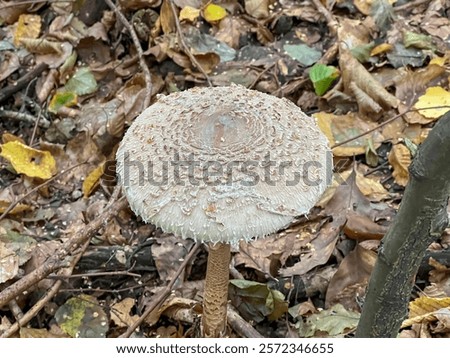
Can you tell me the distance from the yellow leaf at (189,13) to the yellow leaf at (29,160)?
1236 mm

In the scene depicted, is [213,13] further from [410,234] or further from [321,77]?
[410,234]

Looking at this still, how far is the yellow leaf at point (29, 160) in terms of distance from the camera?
3.25 meters

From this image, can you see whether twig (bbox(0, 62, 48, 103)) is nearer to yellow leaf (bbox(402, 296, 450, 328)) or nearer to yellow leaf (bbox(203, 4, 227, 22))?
yellow leaf (bbox(203, 4, 227, 22))

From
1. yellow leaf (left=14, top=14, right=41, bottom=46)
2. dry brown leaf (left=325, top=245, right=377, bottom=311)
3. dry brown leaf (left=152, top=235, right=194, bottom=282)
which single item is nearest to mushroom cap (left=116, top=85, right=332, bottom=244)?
dry brown leaf (left=325, top=245, right=377, bottom=311)

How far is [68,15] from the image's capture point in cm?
402

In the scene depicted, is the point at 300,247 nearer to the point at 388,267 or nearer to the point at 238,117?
the point at 238,117

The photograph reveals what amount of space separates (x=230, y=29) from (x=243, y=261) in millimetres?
1746

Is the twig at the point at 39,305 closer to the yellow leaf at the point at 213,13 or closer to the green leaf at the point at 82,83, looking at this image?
the green leaf at the point at 82,83

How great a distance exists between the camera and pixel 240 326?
99.2 inches

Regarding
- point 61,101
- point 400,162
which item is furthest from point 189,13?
point 400,162

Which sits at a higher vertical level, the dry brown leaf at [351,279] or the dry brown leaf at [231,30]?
the dry brown leaf at [231,30]

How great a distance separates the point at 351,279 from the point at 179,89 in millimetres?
1669
